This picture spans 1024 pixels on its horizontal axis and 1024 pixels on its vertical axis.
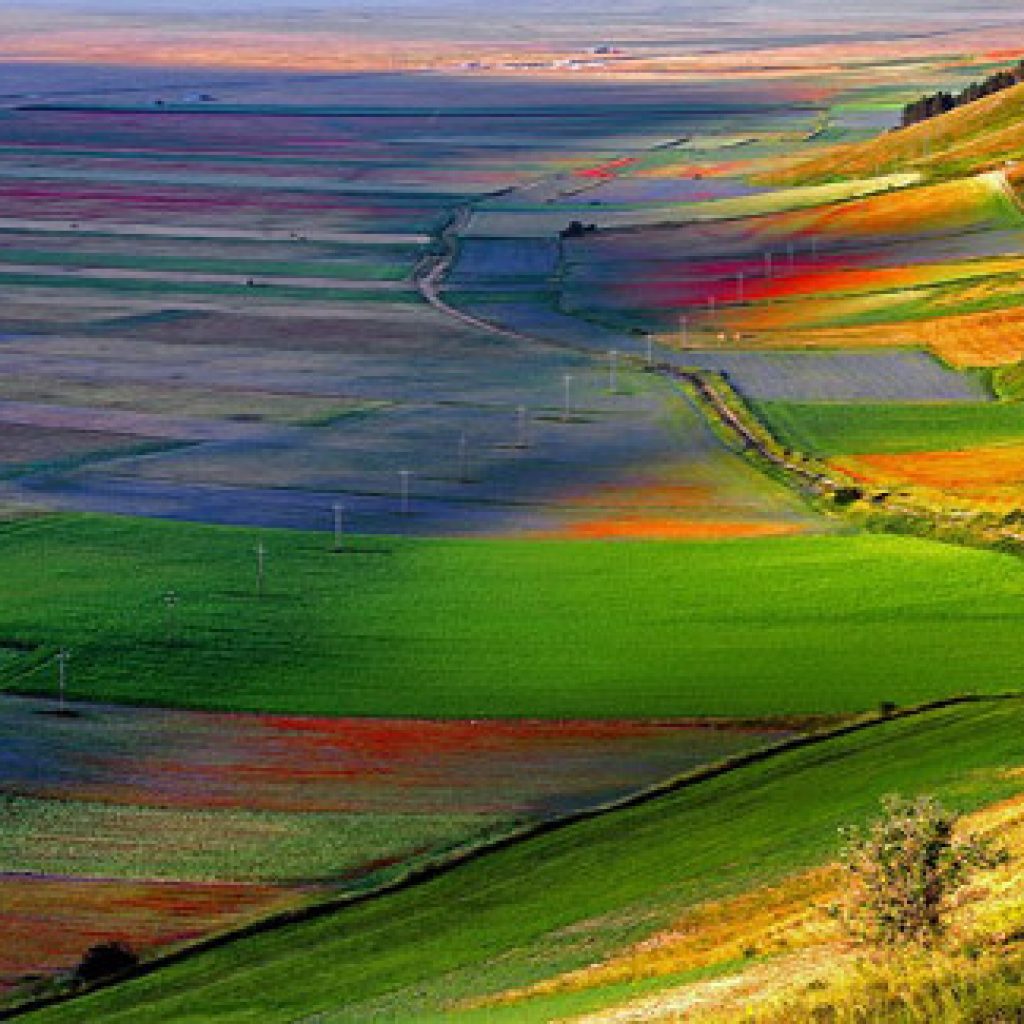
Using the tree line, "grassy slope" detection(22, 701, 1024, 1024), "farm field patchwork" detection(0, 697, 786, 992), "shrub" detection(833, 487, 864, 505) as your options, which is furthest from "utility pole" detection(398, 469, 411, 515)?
the tree line

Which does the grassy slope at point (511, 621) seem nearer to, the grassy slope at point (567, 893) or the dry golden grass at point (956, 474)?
the grassy slope at point (567, 893)

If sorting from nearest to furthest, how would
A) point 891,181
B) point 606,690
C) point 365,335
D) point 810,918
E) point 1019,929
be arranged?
point 1019,929, point 810,918, point 606,690, point 365,335, point 891,181

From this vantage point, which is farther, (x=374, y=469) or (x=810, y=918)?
(x=374, y=469)

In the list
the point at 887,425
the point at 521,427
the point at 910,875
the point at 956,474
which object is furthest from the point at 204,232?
the point at 910,875

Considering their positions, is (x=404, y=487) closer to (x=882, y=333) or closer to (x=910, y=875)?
(x=882, y=333)

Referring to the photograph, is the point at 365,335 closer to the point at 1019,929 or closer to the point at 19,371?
the point at 19,371

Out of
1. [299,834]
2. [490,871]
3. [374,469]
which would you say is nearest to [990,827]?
[490,871]

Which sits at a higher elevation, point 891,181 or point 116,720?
point 891,181

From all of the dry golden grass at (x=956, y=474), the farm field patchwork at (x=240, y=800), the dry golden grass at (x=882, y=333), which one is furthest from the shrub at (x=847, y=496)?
the dry golden grass at (x=882, y=333)
